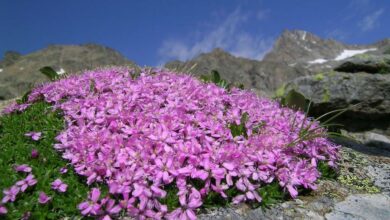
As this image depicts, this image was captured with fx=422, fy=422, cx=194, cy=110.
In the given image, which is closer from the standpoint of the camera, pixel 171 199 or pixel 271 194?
pixel 171 199

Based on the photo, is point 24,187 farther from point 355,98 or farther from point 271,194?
point 355,98

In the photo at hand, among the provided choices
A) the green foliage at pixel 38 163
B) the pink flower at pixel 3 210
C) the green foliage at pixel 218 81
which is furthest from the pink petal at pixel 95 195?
the green foliage at pixel 218 81

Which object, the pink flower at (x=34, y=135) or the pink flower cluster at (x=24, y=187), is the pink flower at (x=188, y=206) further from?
the pink flower at (x=34, y=135)

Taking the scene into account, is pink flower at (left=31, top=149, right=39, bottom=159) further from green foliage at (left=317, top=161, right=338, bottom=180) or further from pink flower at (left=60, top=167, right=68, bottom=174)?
green foliage at (left=317, top=161, right=338, bottom=180)

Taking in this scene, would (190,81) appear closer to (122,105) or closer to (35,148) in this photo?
(122,105)

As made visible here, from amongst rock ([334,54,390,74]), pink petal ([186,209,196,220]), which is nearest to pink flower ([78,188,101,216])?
pink petal ([186,209,196,220])

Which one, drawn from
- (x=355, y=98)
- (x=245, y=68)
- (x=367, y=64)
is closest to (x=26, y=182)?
(x=355, y=98)

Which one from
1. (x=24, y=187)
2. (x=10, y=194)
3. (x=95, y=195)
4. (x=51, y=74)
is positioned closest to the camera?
(x=95, y=195)
